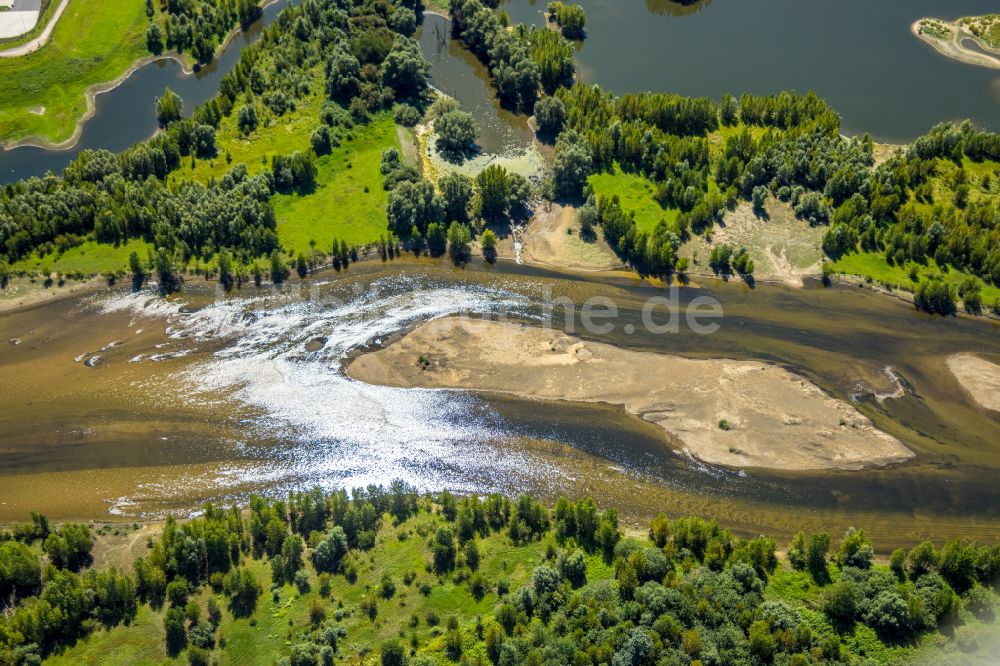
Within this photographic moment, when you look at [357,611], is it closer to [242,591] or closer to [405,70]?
[242,591]

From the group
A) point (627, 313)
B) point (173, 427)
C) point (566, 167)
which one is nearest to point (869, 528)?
point (627, 313)

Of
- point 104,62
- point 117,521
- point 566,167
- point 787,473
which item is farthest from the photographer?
point 104,62

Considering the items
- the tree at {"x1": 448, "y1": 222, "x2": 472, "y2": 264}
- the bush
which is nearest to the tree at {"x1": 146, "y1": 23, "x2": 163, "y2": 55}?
the bush

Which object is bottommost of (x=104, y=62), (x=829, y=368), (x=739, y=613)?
(x=739, y=613)

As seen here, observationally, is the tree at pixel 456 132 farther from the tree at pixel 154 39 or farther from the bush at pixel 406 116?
the tree at pixel 154 39

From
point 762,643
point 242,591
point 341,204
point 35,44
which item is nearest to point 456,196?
point 341,204

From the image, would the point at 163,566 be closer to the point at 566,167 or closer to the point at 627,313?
the point at 627,313

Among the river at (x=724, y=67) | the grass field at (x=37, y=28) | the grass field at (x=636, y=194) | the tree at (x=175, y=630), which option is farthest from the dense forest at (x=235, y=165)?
the tree at (x=175, y=630)
